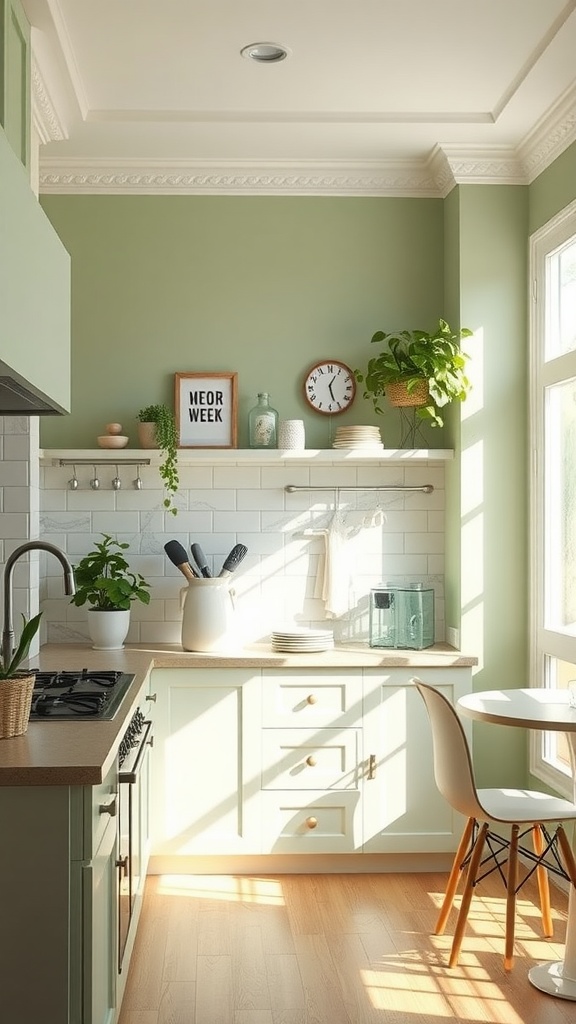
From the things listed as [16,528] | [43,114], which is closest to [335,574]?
[16,528]

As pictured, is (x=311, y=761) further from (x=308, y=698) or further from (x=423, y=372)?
(x=423, y=372)

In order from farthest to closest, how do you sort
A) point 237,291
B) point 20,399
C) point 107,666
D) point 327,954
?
point 237,291 < point 107,666 < point 327,954 < point 20,399

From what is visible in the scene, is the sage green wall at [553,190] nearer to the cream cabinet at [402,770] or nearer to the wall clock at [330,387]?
the wall clock at [330,387]

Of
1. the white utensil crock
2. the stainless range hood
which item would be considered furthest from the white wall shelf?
the stainless range hood

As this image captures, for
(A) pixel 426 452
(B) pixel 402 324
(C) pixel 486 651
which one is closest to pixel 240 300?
(B) pixel 402 324

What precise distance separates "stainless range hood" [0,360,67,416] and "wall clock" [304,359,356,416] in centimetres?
184

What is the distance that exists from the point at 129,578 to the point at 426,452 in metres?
1.43

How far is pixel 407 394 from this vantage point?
454 centimetres

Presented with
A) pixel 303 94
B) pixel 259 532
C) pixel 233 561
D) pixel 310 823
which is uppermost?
pixel 303 94

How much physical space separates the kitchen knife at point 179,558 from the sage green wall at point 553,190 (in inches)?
79.6

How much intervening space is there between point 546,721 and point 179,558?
6.18 feet

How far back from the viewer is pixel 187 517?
479 cm

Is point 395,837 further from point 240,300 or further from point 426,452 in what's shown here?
point 240,300

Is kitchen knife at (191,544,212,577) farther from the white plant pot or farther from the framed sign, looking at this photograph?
the framed sign
